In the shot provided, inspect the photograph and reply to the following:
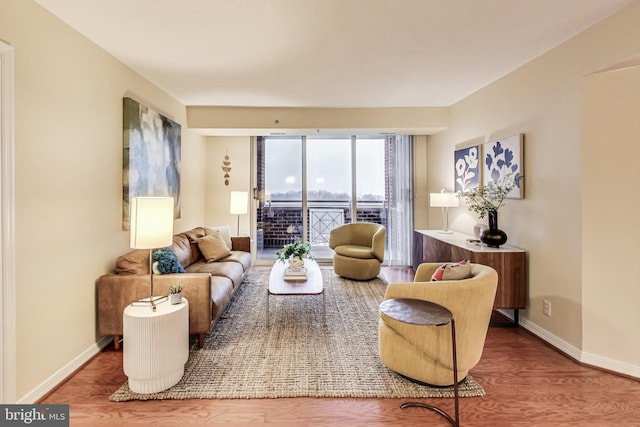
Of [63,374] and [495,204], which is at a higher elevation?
[495,204]

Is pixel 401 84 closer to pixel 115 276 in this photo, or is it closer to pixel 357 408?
pixel 357 408

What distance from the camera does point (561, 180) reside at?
264 centimetres

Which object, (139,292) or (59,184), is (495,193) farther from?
(59,184)

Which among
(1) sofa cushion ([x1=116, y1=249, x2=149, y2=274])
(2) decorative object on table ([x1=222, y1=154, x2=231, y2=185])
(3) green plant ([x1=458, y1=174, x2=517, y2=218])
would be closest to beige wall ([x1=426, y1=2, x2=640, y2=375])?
(3) green plant ([x1=458, y1=174, x2=517, y2=218])

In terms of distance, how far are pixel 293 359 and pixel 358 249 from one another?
8.25 feet

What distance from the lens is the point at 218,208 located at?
18.2 ft

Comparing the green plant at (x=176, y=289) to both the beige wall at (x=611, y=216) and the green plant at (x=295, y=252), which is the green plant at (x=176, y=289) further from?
the beige wall at (x=611, y=216)

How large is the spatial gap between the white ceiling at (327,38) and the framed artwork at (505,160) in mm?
778

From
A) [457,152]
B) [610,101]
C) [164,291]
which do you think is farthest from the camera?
[457,152]

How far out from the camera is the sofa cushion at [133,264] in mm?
2690

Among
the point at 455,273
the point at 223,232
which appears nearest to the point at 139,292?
the point at 223,232

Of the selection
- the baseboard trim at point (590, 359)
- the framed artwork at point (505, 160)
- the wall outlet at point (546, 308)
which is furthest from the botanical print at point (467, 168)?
the baseboard trim at point (590, 359)

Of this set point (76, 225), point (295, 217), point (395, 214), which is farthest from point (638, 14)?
point (295, 217)

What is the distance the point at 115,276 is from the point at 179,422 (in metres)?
1.40
